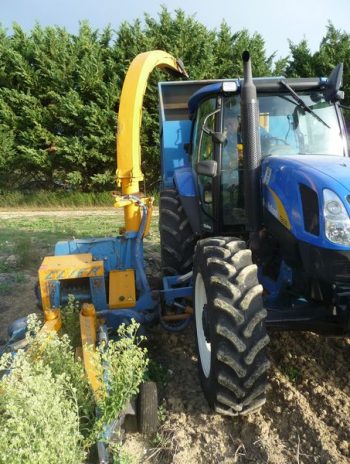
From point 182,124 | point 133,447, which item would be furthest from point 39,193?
point 133,447

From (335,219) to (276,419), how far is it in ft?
4.28

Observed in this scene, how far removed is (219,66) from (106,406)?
46.1 feet

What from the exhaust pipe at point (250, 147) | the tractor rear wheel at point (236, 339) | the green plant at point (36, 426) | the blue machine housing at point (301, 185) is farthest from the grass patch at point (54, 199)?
the green plant at point (36, 426)

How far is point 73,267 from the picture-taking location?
381cm

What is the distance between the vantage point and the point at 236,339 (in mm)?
2568

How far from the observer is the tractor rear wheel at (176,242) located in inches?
175

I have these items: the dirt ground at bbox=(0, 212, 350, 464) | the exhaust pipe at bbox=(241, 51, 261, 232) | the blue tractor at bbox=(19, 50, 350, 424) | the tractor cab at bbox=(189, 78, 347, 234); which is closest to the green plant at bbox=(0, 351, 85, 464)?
the blue tractor at bbox=(19, 50, 350, 424)

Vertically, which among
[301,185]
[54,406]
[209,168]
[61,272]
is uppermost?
[209,168]

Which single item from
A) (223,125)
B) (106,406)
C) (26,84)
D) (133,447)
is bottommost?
(133,447)

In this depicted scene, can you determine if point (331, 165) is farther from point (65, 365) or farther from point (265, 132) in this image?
point (65, 365)

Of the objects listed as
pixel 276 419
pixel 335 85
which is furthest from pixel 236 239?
pixel 335 85

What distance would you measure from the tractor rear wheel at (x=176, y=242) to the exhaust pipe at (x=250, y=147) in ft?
3.85

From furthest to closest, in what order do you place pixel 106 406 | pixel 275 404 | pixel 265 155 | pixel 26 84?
pixel 26 84 < pixel 265 155 < pixel 275 404 < pixel 106 406

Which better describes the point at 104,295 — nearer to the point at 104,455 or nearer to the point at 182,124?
the point at 104,455
